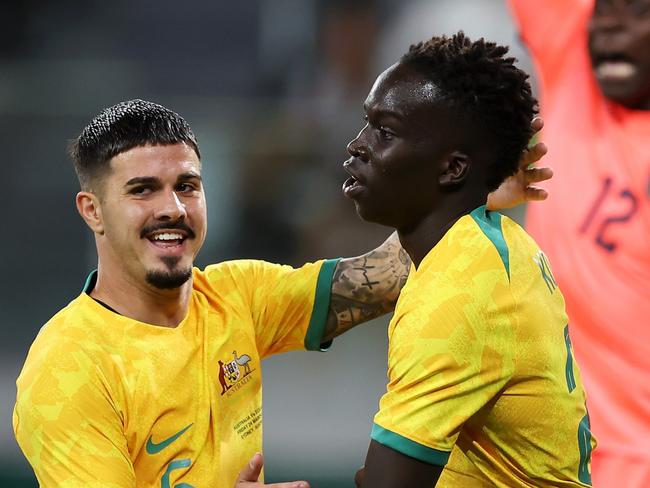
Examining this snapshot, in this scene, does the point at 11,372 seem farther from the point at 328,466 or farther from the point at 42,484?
the point at 42,484

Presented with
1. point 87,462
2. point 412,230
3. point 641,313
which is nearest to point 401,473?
point 412,230

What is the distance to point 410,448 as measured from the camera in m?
2.13

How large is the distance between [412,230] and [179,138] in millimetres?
704

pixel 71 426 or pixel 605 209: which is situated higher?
pixel 605 209

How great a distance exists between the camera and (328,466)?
5.60 meters

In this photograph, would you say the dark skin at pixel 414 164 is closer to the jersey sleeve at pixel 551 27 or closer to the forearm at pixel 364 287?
the forearm at pixel 364 287

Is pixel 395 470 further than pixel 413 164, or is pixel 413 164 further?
pixel 413 164

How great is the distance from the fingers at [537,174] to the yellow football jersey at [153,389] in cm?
67

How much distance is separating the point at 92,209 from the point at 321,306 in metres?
0.64

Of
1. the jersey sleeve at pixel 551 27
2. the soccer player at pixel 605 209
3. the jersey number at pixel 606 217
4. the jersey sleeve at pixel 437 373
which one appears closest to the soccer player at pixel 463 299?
the jersey sleeve at pixel 437 373

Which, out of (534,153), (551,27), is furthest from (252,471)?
(551,27)

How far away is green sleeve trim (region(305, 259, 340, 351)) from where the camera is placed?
3.03 metres

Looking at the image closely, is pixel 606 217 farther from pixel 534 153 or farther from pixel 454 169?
pixel 454 169

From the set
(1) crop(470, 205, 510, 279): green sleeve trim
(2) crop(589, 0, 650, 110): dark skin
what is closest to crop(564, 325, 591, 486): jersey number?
(1) crop(470, 205, 510, 279): green sleeve trim
